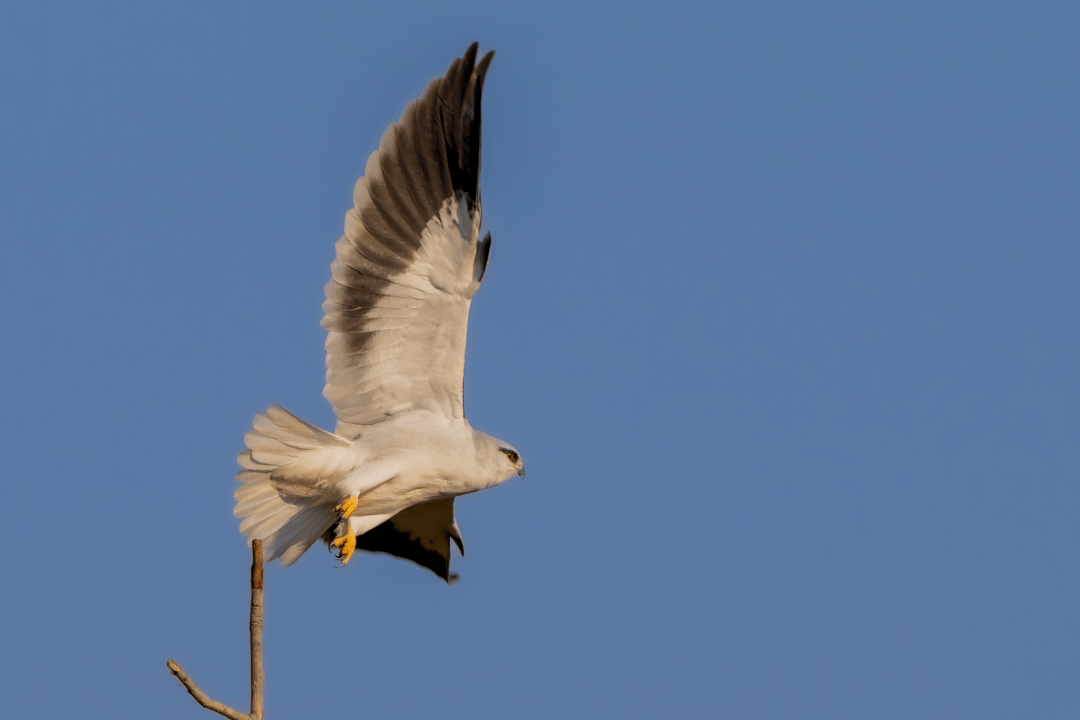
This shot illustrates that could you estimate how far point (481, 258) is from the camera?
890 cm

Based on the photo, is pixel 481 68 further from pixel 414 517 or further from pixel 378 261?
Result: pixel 414 517

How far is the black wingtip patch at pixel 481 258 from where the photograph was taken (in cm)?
888

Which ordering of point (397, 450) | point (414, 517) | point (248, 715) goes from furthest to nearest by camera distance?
point (414, 517) < point (397, 450) < point (248, 715)

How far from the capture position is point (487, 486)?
9695 mm

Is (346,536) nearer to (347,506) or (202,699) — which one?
(347,506)

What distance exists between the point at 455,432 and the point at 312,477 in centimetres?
119

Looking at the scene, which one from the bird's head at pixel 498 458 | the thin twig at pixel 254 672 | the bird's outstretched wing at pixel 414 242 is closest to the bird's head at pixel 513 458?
the bird's head at pixel 498 458

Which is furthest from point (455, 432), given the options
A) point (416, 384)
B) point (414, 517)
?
point (414, 517)

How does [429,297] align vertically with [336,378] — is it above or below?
above

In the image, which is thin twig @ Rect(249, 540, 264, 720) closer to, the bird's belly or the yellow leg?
the yellow leg

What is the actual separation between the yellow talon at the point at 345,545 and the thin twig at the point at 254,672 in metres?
2.80

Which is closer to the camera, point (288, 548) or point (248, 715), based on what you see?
point (248, 715)

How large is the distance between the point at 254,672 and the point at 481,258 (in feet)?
13.6

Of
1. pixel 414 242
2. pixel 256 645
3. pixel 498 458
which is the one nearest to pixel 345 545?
pixel 498 458
